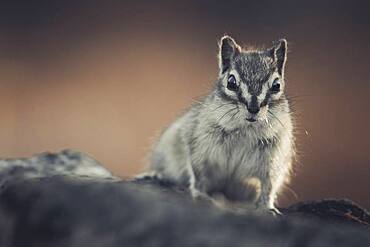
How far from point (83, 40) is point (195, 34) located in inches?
11.0

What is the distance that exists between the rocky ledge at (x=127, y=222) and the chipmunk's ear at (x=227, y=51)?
0.22 meters

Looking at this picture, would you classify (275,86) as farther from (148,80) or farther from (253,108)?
(148,80)

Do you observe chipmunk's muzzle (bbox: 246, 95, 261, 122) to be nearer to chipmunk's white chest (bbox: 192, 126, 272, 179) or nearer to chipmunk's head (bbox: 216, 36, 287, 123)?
chipmunk's head (bbox: 216, 36, 287, 123)

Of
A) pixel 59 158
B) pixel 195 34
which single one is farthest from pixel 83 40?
pixel 59 158

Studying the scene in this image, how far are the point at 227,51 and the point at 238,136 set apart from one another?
0.40 feet

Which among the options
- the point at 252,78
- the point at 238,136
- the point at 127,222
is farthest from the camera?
the point at 238,136

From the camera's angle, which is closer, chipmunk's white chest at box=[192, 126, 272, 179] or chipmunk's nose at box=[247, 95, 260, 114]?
chipmunk's nose at box=[247, 95, 260, 114]

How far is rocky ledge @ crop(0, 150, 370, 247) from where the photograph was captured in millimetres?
811

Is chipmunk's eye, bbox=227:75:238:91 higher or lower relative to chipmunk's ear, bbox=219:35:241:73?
lower

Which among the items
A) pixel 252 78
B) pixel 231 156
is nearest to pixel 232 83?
pixel 252 78

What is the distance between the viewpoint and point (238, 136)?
1.08m

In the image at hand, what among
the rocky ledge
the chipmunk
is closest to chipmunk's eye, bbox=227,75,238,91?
the chipmunk

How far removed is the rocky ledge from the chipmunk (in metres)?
0.17

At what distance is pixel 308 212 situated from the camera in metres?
1.02
